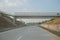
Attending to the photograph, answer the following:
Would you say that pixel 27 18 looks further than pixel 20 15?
Yes

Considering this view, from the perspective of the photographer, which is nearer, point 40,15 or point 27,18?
point 40,15

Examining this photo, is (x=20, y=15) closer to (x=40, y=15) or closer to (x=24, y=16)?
(x=24, y=16)

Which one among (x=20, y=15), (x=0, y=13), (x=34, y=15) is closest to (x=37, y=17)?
(x=34, y=15)

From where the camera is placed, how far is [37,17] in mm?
105562

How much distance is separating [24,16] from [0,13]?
13547mm

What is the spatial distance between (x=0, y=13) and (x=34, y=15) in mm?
18726

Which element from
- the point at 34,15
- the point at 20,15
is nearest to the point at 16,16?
the point at 20,15

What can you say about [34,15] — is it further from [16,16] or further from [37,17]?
[16,16]

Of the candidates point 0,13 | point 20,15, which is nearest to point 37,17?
→ point 20,15

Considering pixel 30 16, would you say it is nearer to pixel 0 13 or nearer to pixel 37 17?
pixel 37 17

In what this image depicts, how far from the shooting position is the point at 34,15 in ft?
342

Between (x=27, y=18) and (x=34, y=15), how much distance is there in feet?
20.7

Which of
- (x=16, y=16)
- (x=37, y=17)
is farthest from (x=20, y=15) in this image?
(x=37, y=17)

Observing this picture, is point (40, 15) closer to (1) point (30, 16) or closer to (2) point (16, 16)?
(1) point (30, 16)
